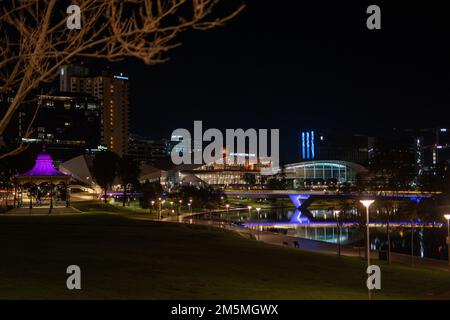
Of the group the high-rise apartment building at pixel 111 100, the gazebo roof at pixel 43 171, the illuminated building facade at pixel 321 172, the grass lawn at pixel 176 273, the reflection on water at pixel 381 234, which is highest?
the high-rise apartment building at pixel 111 100

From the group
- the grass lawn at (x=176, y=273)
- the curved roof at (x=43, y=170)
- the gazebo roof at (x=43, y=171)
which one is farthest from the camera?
the curved roof at (x=43, y=170)

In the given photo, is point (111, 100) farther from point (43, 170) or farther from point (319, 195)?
point (43, 170)

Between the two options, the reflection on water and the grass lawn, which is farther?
the reflection on water

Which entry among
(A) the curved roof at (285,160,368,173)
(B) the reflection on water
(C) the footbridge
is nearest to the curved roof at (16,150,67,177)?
(B) the reflection on water

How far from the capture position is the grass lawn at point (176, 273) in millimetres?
12727

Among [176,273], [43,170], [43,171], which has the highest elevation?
[43,170]

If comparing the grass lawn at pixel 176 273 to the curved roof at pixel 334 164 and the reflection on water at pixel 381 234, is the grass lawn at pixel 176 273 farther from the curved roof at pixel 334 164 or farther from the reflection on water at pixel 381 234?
the curved roof at pixel 334 164

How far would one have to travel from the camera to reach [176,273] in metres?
15.8

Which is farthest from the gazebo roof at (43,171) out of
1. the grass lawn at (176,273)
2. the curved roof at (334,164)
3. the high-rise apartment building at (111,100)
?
the high-rise apartment building at (111,100)

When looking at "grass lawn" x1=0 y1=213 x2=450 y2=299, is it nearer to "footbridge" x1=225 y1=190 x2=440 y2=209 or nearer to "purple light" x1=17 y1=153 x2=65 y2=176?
"purple light" x1=17 y1=153 x2=65 y2=176

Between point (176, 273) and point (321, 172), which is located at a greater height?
point (321, 172)

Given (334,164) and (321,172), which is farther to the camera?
(321,172)

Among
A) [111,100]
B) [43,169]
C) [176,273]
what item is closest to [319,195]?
[43,169]

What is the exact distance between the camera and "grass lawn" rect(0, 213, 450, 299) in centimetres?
1273
